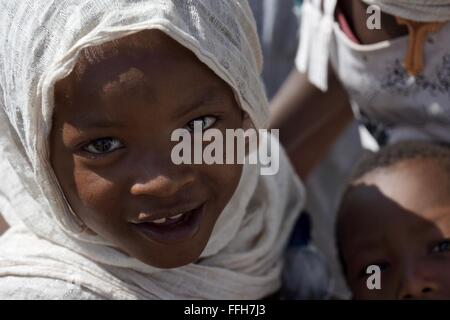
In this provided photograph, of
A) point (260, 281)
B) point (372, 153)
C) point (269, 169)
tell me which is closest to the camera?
point (260, 281)

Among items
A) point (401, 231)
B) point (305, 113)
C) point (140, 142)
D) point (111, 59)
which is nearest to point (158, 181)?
point (140, 142)

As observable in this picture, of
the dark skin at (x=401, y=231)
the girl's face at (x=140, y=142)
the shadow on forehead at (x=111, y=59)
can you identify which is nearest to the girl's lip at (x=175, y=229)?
the girl's face at (x=140, y=142)

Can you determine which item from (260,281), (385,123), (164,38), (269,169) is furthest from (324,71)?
(164,38)

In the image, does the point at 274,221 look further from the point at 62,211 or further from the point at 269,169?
the point at 62,211

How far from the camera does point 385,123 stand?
5.88ft

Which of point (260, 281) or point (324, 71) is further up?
point (324, 71)

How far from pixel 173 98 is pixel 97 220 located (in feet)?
0.77

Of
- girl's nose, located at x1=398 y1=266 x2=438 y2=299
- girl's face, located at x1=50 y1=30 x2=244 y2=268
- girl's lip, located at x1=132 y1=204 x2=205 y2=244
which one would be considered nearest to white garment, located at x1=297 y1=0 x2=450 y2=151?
girl's nose, located at x1=398 y1=266 x2=438 y2=299

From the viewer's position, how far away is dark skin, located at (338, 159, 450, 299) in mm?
1553

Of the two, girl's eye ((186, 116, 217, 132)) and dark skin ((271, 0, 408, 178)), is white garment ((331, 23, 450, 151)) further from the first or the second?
girl's eye ((186, 116, 217, 132))

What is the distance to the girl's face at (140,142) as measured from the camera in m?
1.19

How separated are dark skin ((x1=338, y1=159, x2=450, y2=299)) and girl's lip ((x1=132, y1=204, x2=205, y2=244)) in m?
0.45

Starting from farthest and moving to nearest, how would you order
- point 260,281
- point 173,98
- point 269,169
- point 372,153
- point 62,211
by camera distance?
1. point 372,153
2. point 269,169
3. point 260,281
4. point 62,211
5. point 173,98

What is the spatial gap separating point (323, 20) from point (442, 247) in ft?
1.70
